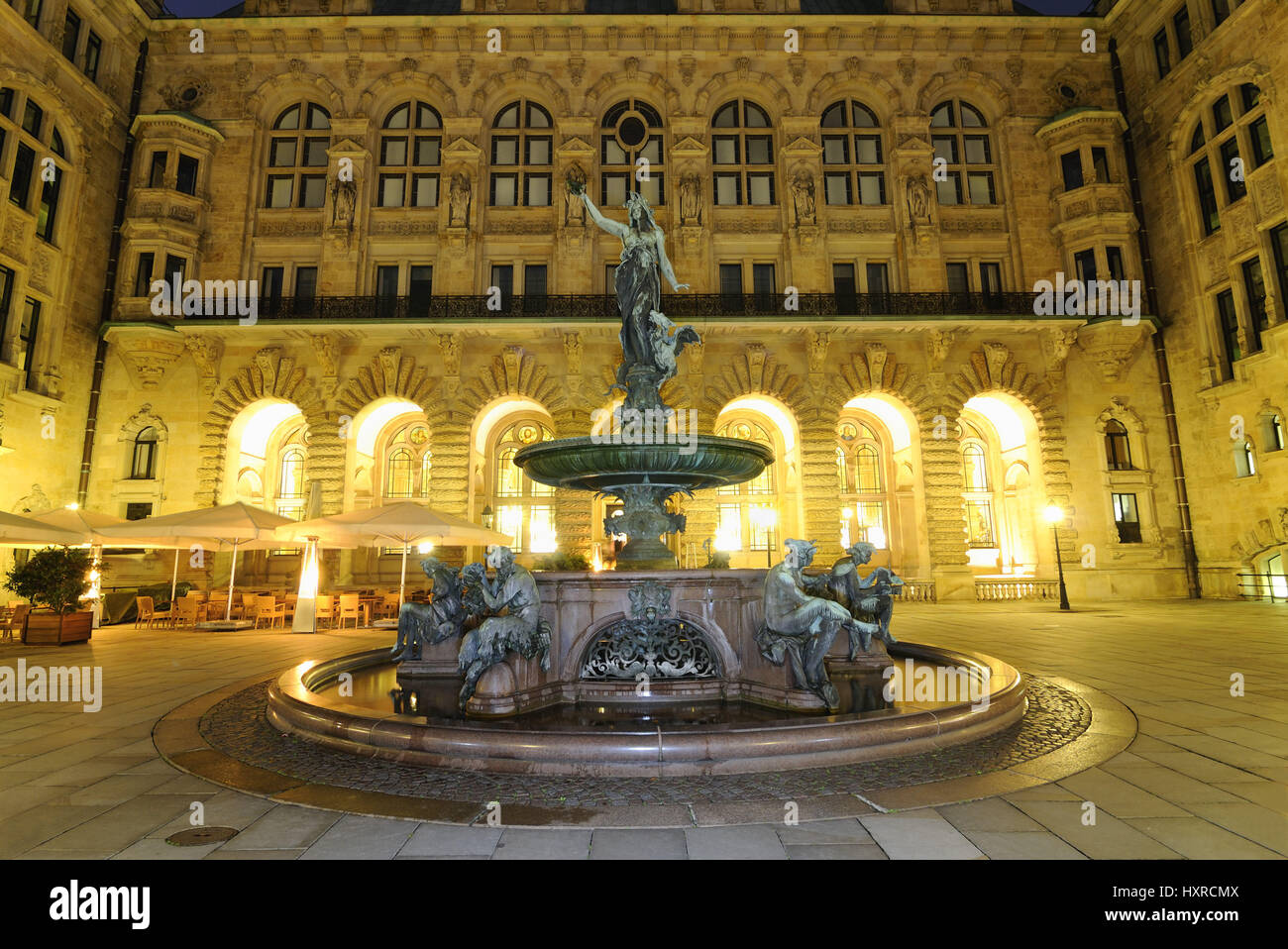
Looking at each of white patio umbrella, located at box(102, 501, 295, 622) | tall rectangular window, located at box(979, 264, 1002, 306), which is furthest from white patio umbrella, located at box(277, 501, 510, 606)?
tall rectangular window, located at box(979, 264, 1002, 306)

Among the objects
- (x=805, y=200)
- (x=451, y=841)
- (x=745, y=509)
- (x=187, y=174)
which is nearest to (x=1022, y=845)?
(x=451, y=841)

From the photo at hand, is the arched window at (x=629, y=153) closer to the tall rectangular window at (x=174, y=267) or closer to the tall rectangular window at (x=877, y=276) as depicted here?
the tall rectangular window at (x=877, y=276)

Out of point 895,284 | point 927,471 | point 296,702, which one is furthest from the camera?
point 895,284

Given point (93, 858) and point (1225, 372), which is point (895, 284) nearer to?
point (1225, 372)

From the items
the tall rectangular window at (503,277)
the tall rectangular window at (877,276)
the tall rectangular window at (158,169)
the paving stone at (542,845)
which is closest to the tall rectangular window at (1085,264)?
the tall rectangular window at (877,276)

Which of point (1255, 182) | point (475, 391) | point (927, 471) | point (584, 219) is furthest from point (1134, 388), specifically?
point (475, 391)

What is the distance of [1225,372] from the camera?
18.6 metres

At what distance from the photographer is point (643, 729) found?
15.0ft

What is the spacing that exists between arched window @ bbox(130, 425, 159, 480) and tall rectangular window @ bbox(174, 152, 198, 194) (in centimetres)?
827

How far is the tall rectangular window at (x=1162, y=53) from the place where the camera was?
2062 centimetres

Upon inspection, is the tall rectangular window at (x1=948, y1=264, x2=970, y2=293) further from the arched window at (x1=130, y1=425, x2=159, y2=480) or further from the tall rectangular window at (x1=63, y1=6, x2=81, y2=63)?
the tall rectangular window at (x1=63, y1=6, x2=81, y2=63)

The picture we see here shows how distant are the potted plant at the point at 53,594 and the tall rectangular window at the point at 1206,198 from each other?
98.3 feet
